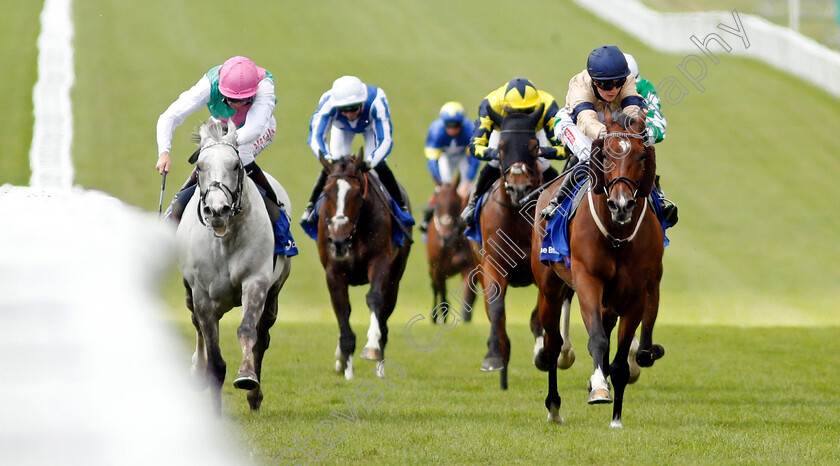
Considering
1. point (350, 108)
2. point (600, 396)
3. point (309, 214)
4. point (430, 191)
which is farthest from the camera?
point (430, 191)

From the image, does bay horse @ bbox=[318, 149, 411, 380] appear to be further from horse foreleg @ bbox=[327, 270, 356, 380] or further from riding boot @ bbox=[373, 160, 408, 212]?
riding boot @ bbox=[373, 160, 408, 212]

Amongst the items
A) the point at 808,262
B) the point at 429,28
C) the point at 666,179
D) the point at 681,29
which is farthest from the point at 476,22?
the point at 808,262

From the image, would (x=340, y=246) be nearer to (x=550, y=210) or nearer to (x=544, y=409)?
(x=544, y=409)

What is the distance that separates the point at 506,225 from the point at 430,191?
47.5 feet

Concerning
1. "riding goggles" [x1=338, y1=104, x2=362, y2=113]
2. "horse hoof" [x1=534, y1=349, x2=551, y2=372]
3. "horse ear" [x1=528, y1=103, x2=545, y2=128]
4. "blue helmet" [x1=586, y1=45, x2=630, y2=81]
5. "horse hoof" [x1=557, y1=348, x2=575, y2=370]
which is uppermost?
"blue helmet" [x1=586, y1=45, x2=630, y2=81]

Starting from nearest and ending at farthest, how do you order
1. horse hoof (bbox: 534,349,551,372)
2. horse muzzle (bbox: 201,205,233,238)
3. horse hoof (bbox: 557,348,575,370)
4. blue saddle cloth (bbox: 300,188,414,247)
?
1. horse muzzle (bbox: 201,205,233,238)
2. horse hoof (bbox: 534,349,551,372)
3. horse hoof (bbox: 557,348,575,370)
4. blue saddle cloth (bbox: 300,188,414,247)

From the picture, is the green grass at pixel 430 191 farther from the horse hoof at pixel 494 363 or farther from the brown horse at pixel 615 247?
the brown horse at pixel 615 247

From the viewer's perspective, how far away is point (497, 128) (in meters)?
10.5

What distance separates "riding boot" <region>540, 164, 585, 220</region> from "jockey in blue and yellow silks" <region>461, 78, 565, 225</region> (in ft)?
6.22

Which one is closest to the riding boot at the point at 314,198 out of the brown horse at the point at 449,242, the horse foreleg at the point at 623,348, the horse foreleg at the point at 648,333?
the horse foreleg at the point at 648,333

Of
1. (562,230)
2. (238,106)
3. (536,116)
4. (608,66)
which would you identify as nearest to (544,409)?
(562,230)

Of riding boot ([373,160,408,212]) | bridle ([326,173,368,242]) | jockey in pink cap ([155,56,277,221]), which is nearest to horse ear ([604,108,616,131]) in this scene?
jockey in pink cap ([155,56,277,221])

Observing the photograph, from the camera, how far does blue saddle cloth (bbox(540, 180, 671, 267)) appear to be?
7.53 meters

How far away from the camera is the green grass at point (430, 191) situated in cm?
735
